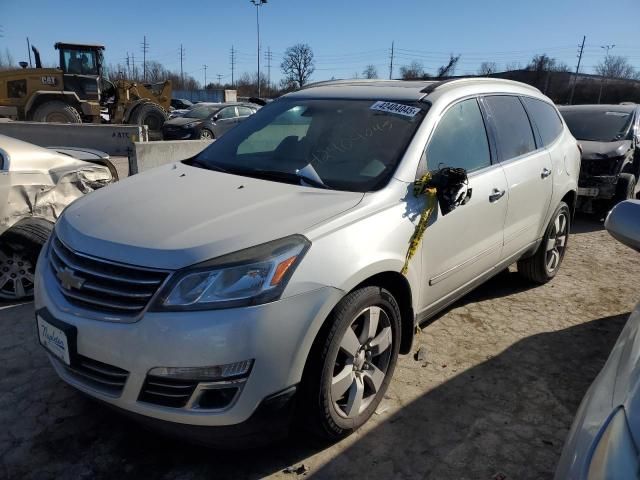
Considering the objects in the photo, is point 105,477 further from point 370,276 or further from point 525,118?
point 525,118

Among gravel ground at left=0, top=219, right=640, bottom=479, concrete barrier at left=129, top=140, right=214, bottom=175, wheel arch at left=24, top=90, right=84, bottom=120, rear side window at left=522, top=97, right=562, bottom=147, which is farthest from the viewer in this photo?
wheel arch at left=24, top=90, right=84, bottom=120

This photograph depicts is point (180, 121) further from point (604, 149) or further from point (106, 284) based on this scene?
point (106, 284)

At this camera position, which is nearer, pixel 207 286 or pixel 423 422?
pixel 207 286

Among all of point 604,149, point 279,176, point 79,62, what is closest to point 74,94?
point 79,62

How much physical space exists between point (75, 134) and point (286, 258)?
1213cm

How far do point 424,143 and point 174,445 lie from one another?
2.13 m

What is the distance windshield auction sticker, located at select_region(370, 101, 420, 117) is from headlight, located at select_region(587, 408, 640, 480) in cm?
215

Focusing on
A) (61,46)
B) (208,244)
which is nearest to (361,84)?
(208,244)

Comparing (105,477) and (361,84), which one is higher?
(361,84)

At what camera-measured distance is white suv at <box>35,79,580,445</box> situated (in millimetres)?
2016

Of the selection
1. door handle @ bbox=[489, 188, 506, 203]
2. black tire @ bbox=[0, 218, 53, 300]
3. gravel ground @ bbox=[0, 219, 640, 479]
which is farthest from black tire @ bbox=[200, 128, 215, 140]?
door handle @ bbox=[489, 188, 506, 203]

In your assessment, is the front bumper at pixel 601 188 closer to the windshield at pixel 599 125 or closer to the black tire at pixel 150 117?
the windshield at pixel 599 125

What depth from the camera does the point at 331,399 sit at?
7.75 ft

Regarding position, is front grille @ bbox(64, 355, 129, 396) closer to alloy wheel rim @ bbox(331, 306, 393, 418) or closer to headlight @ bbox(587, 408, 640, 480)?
alloy wheel rim @ bbox(331, 306, 393, 418)
